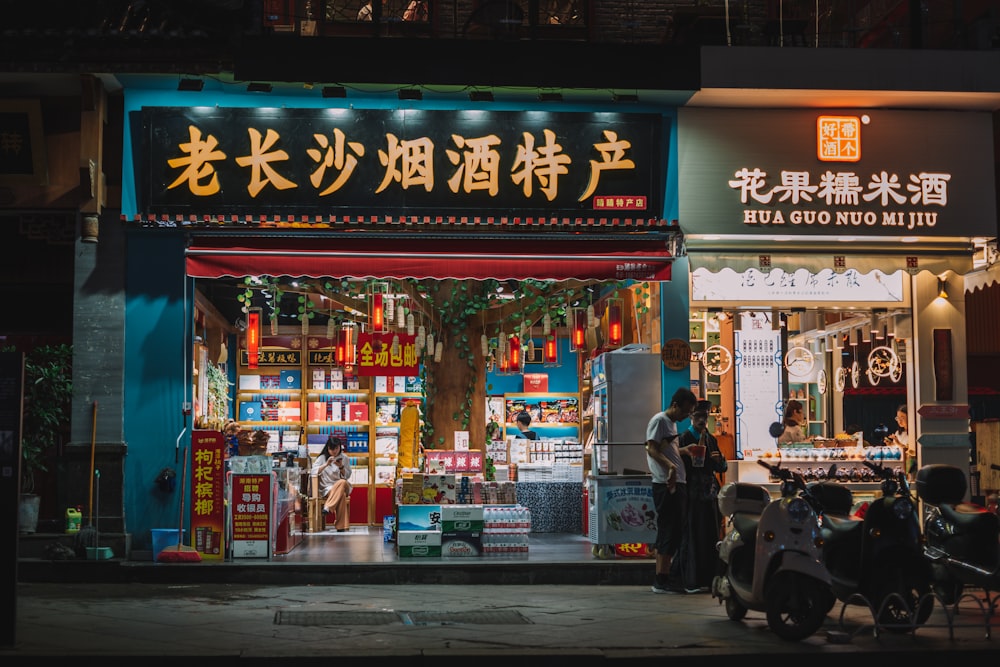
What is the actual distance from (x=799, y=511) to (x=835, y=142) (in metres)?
6.70

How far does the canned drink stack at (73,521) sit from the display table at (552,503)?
6344 mm

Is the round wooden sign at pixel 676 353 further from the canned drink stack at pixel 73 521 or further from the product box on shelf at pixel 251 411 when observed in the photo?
the product box on shelf at pixel 251 411

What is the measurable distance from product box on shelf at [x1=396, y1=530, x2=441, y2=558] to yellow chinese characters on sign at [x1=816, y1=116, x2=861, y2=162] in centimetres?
665

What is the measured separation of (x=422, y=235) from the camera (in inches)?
537

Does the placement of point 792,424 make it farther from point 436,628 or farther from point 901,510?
point 436,628

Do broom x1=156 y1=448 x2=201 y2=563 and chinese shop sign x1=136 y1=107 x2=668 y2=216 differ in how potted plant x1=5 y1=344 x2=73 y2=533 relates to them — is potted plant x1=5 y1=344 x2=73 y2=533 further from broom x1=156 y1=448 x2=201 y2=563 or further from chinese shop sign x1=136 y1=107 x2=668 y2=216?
chinese shop sign x1=136 y1=107 x2=668 y2=216

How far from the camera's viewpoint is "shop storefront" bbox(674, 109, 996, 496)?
13.9 metres

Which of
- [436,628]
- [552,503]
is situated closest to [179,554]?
[436,628]

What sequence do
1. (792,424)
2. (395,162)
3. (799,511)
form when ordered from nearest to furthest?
1. (799,511)
2. (395,162)
3. (792,424)

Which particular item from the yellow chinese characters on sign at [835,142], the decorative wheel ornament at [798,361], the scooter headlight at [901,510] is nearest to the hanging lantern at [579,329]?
the decorative wheel ornament at [798,361]

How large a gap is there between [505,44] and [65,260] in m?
6.59

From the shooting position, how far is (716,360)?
610 inches

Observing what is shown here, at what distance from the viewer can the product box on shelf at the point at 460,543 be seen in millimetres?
12898

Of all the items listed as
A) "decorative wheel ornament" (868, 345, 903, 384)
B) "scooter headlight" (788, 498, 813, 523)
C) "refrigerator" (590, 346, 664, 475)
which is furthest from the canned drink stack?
"decorative wheel ornament" (868, 345, 903, 384)
